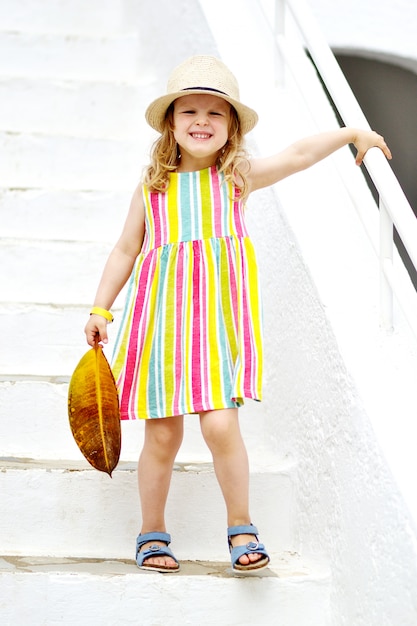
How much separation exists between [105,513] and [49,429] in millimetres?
356

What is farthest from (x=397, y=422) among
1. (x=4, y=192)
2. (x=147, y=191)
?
(x=4, y=192)

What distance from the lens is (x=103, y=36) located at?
4.21 metres

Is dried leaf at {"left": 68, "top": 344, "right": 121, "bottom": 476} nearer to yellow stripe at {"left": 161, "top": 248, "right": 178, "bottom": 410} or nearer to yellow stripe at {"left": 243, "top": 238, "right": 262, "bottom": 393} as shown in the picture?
yellow stripe at {"left": 161, "top": 248, "right": 178, "bottom": 410}

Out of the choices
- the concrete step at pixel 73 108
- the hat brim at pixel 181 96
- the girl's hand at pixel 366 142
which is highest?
the concrete step at pixel 73 108

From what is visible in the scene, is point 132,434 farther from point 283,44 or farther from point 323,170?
point 283,44

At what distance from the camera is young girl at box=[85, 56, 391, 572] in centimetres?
202

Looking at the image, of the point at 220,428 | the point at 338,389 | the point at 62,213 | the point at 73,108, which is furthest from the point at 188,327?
the point at 73,108

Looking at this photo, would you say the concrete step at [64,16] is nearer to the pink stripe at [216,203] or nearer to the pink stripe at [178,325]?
the pink stripe at [216,203]

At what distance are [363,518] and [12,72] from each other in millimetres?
2821

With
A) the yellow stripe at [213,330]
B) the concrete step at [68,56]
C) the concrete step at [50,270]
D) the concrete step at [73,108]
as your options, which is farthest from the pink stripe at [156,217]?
the concrete step at [68,56]

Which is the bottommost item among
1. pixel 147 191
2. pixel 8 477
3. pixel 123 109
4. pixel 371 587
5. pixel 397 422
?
pixel 371 587

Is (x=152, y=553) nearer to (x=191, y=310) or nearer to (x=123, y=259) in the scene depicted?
(x=191, y=310)

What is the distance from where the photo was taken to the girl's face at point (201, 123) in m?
2.11

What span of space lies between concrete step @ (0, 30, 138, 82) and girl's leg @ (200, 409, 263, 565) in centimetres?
239
